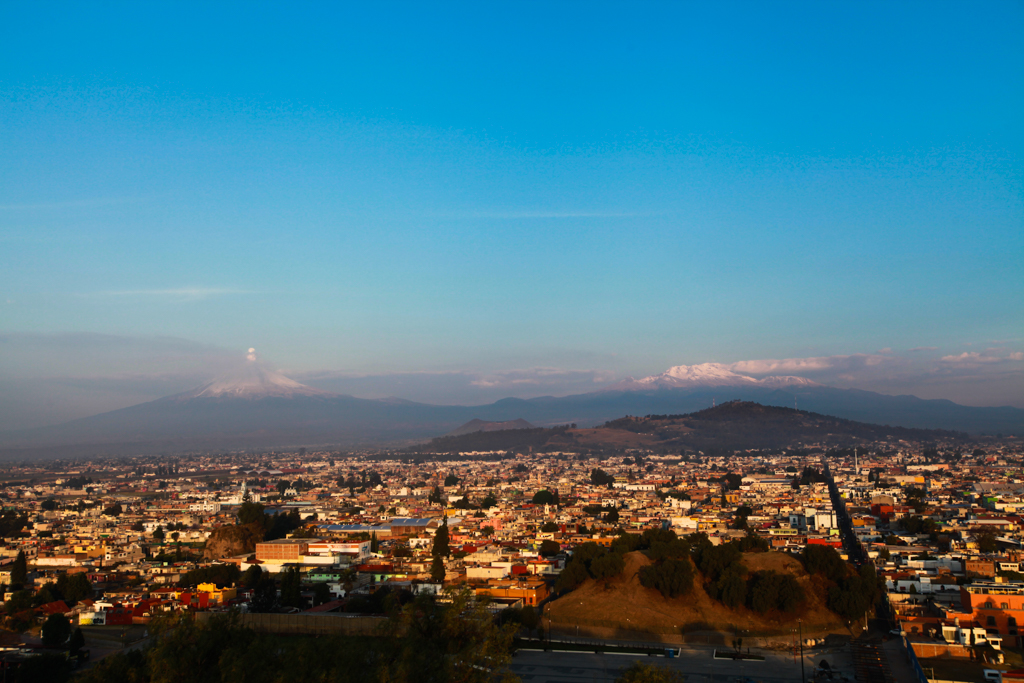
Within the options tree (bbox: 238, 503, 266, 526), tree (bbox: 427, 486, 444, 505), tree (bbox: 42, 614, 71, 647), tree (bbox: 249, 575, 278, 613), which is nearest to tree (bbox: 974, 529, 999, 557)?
tree (bbox: 249, 575, 278, 613)

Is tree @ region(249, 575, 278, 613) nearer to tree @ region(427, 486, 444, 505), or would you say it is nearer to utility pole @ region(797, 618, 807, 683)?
utility pole @ region(797, 618, 807, 683)

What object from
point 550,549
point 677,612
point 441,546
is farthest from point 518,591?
point 550,549

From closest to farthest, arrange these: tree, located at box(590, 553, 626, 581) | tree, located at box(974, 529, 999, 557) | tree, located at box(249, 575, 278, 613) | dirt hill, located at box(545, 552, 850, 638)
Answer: dirt hill, located at box(545, 552, 850, 638) → tree, located at box(249, 575, 278, 613) → tree, located at box(590, 553, 626, 581) → tree, located at box(974, 529, 999, 557)

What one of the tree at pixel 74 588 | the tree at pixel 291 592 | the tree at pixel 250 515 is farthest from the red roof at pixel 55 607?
the tree at pixel 250 515

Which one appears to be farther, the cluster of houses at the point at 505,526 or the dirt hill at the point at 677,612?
the cluster of houses at the point at 505,526

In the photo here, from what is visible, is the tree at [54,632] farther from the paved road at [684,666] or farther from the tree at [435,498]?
the tree at [435,498]

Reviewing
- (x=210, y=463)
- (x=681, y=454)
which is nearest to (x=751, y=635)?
(x=681, y=454)
